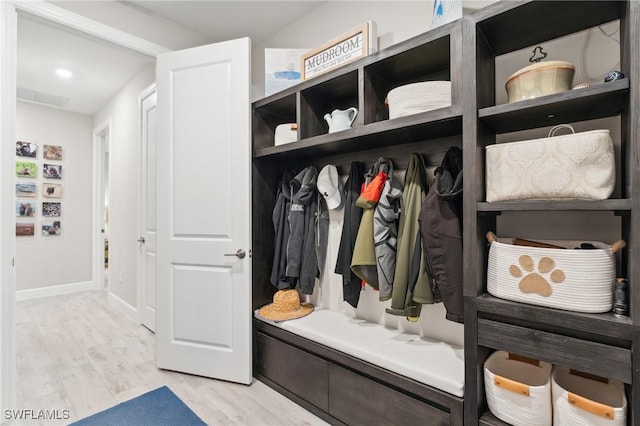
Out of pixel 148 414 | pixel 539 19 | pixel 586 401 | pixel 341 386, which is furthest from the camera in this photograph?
pixel 148 414

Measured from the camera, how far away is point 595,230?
1.32 meters

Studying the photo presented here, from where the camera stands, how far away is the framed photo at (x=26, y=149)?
14.3ft

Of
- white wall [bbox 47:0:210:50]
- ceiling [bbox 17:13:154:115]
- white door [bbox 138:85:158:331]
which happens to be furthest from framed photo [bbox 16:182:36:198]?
white wall [bbox 47:0:210:50]

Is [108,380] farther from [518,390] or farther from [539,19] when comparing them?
[539,19]

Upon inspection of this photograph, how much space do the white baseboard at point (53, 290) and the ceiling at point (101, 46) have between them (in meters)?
2.61

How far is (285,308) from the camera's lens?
217 cm

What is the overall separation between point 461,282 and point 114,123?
14.8 feet

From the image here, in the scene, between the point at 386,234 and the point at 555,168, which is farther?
the point at 386,234

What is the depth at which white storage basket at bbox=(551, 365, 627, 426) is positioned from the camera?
39.8 inches

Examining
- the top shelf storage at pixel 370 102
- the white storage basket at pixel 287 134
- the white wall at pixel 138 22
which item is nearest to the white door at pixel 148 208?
the white wall at pixel 138 22

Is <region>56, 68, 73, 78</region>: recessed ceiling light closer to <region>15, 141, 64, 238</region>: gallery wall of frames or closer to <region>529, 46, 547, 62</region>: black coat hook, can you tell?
<region>15, 141, 64, 238</region>: gallery wall of frames

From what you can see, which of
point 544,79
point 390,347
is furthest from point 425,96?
point 390,347

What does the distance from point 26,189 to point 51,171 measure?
0.38 meters

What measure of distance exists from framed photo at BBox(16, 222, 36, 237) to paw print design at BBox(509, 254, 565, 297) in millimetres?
5806
